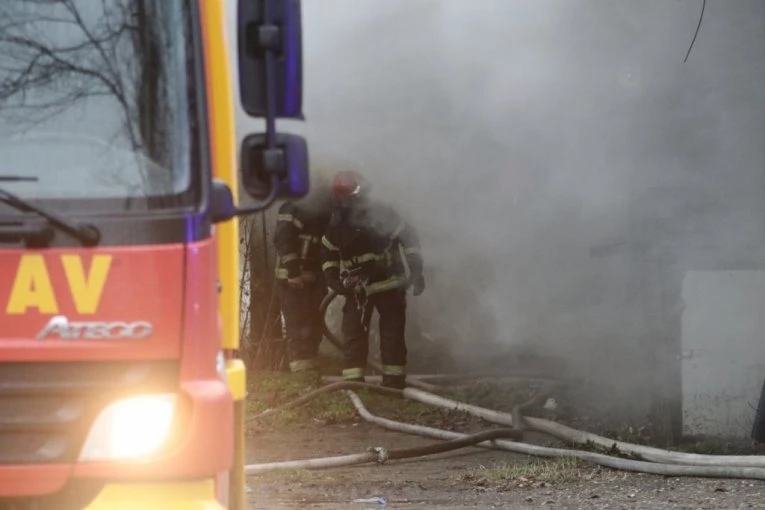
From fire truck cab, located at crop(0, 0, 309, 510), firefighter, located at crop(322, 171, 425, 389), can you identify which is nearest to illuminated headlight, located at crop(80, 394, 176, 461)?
fire truck cab, located at crop(0, 0, 309, 510)

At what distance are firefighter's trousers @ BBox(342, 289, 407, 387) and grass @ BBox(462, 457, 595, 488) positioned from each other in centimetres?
291

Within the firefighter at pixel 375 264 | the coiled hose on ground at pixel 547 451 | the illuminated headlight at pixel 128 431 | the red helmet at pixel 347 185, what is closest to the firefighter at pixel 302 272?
the firefighter at pixel 375 264

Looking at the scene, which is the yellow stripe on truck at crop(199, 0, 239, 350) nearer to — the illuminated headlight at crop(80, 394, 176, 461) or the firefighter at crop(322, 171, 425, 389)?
the illuminated headlight at crop(80, 394, 176, 461)

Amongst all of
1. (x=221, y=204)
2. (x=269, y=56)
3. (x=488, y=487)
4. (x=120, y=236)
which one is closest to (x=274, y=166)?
(x=221, y=204)

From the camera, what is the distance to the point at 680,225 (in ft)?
22.9

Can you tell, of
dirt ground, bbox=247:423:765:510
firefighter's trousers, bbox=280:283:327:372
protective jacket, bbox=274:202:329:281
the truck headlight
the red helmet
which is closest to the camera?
the truck headlight

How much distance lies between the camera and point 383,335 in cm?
964

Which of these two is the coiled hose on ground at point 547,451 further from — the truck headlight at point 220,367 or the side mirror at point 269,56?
the side mirror at point 269,56

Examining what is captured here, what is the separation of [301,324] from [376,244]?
3.40 feet

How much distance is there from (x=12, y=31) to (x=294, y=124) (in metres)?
5.38

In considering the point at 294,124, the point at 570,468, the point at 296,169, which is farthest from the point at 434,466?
the point at 296,169

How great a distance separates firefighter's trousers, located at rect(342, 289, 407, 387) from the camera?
9.46m

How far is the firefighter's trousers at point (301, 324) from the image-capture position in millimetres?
10148

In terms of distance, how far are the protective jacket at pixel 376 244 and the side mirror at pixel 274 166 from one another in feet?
20.1
